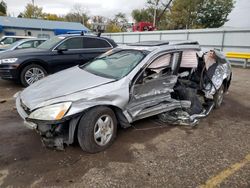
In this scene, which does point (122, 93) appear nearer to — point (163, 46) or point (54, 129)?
point (54, 129)

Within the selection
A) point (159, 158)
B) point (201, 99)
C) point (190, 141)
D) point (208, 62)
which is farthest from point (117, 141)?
point (208, 62)

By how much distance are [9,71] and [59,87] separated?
12.6 ft

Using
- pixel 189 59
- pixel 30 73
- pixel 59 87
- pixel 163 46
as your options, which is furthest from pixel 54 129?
pixel 30 73

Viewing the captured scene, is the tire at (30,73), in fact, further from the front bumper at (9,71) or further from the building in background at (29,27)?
the building in background at (29,27)

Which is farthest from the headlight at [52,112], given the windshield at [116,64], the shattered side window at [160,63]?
the shattered side window at [160,63]

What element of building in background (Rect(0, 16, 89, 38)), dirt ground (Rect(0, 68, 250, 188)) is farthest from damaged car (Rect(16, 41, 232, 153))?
building in background (Rect(0, 16, 89, 38))

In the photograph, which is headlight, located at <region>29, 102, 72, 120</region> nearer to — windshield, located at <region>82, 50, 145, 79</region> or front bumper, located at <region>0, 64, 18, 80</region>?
windshield, located at <region>82, 50, 145, 79</region>

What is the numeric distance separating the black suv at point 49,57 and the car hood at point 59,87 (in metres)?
3.15

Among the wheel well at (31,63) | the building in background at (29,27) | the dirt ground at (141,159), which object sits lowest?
the dirt ground at (141,159)

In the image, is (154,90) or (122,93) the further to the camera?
(154,90)

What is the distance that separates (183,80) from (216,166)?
2150 mm

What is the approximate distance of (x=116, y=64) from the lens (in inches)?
145

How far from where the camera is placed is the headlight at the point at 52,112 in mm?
2518

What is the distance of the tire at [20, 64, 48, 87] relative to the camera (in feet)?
20.1
